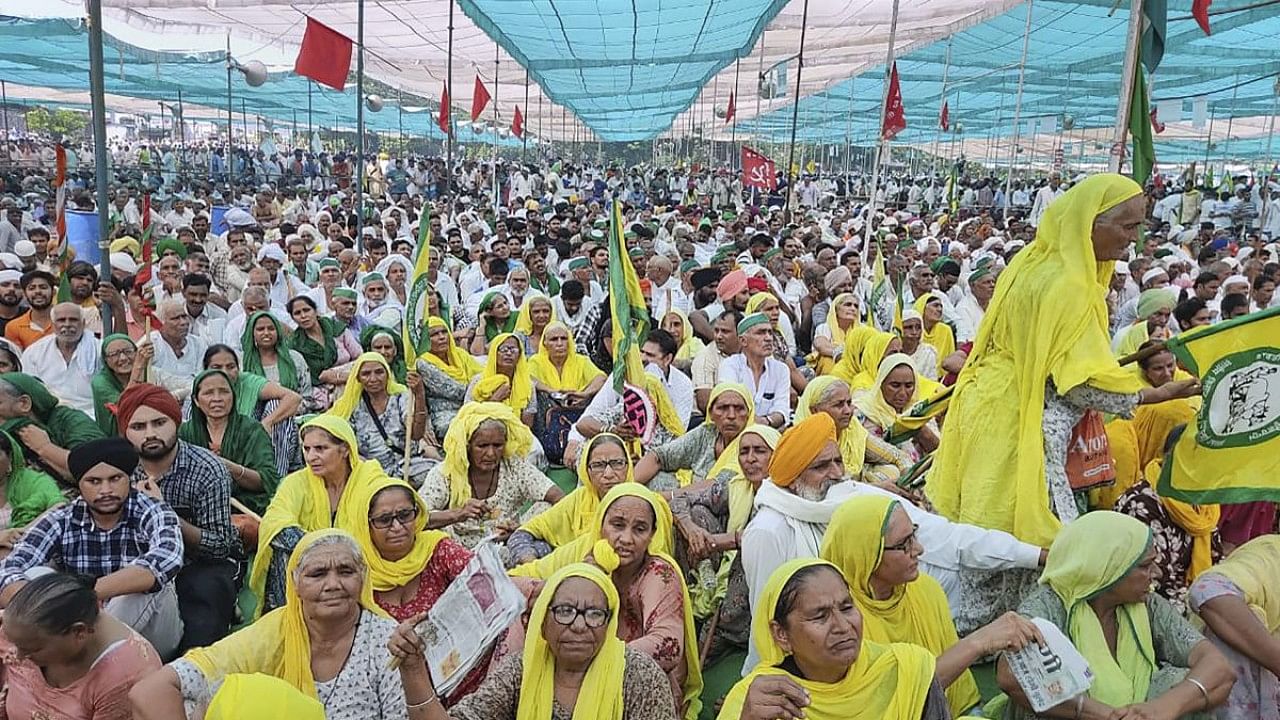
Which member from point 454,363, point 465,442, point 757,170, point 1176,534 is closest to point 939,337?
point 454,363

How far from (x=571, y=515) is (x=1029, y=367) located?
1777mm

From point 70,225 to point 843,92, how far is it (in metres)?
20.6

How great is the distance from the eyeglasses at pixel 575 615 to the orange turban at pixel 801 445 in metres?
1.00

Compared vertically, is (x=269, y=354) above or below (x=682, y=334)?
below

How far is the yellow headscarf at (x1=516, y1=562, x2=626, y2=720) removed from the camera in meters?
2.51

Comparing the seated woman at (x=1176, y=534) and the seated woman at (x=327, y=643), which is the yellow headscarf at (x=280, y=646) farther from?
the seated woman at (x=1176, y=534)

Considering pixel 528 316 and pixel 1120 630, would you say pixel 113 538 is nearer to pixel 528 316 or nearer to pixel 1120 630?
pixel 1120 630

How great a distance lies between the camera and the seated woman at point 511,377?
6039mm

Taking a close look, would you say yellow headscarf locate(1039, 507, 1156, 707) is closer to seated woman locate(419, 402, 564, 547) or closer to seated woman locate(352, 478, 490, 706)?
seated woman locate(352, 478, 490, 706)

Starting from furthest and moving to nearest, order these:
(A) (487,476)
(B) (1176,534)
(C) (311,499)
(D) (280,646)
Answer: (A) (487,476) → (C) (311,499) → (B) (1176,534) → (D) (280,646)

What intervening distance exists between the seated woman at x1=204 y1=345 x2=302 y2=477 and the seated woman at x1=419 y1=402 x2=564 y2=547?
1.34 m

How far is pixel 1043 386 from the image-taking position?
9.15ft

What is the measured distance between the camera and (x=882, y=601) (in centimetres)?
269

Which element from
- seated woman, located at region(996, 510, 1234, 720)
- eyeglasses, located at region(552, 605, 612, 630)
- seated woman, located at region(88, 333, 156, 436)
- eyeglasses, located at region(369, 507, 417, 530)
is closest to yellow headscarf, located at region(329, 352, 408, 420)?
seated woman, located at region(88, 333, 156, 436)
